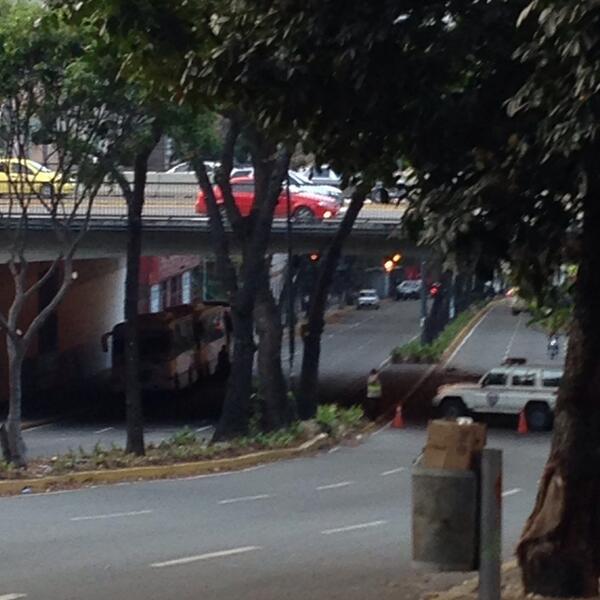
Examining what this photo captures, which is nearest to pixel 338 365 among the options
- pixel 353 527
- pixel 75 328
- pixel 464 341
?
pixel 464 341

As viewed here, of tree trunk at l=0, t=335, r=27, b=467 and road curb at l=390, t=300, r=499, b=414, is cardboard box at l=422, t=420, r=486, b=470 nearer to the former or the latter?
tree trunk at l=0, t=335, r=27, b=467

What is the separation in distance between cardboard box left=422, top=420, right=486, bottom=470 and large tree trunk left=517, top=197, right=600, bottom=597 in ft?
7.80

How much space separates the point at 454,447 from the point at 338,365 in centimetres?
5326

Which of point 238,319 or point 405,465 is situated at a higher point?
point 238,319

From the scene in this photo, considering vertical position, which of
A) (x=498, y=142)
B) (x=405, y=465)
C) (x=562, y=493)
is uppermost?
(x=498, y=142)

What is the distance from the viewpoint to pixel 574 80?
7883 mm

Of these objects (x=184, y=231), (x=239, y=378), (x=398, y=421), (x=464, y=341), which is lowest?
(x=398, y=421)

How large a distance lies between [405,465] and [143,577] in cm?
1769

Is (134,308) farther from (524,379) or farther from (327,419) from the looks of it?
(524,379)

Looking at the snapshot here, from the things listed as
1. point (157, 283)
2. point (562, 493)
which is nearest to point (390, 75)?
point (562, 493)

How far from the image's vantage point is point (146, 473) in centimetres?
2508

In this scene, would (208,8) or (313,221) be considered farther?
(313,221)

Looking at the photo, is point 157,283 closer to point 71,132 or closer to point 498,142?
point 71,132

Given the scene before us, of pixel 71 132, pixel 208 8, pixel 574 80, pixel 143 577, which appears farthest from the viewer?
pixel 71 132
